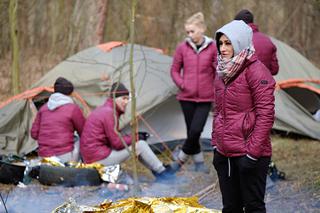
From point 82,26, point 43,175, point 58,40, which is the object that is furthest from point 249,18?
point 58,40

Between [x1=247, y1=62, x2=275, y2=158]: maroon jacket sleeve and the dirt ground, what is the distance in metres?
1.48

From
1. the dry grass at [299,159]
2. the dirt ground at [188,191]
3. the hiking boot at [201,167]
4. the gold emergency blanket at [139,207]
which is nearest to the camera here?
the gold emergency blanket at [139,207]

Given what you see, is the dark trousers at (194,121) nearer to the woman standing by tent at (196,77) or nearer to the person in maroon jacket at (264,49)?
the woman standing by tent at (196,77)

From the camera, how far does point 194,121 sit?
6.43 meters

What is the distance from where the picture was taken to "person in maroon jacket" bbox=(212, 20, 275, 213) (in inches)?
143

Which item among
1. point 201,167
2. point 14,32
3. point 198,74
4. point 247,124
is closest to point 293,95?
point 201,167

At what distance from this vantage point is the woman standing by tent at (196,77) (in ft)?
21.0

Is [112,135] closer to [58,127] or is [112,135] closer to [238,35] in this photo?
[58,127]

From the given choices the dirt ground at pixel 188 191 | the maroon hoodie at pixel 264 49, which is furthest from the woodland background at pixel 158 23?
the maroon hoodie at pixel 264 49

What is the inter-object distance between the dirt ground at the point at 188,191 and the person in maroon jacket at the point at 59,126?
47 cm

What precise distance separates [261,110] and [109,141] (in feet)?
9.71

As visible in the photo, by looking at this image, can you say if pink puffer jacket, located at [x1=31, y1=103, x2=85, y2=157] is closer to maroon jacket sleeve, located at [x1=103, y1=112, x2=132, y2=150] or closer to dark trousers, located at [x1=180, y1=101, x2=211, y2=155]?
maroon jacket sleeve, located at [x1=103, y1=112, x2=132, y2=150]

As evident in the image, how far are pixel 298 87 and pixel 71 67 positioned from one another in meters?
3.34

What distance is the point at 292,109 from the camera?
8.05m
